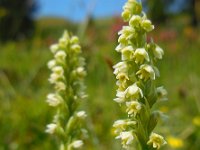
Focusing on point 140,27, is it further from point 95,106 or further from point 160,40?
point 160,40

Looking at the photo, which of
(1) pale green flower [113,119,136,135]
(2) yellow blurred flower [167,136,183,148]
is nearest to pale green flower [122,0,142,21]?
(1) pale green flower [113,119,136,135]

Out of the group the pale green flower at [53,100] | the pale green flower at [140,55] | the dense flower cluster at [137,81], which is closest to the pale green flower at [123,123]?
the dense flower cluster at [137,81]

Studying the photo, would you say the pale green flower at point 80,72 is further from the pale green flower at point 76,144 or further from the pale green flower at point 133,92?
the pale green flower at point 133,92

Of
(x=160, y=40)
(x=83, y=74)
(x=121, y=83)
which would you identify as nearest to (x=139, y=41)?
(x=121, y=83)

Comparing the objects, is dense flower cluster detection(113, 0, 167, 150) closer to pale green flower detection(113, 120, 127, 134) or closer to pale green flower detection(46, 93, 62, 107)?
pale green flower detection(113, 120, 127, 134)

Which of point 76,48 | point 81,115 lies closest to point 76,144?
point 81,115

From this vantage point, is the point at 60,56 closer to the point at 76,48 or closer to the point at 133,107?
the point at 76,48
